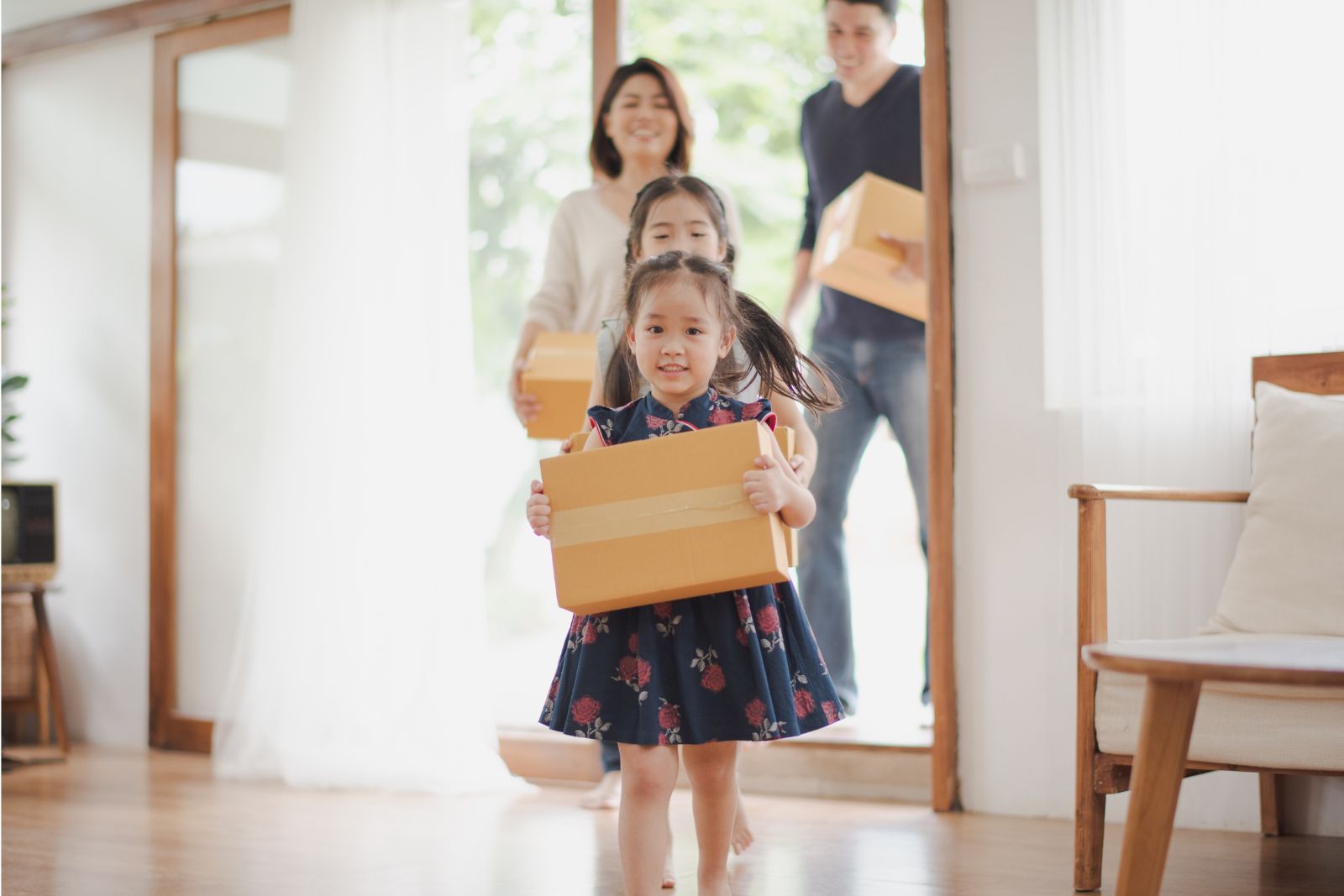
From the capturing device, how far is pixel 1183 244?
251 cm

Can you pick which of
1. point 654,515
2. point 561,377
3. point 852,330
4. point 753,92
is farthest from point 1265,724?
point 753,92

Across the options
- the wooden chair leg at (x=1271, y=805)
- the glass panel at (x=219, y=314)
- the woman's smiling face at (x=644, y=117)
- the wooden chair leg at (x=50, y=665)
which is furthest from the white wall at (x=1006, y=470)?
the wooden chair leg at (x=50, y=665)

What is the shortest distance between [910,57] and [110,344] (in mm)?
2397

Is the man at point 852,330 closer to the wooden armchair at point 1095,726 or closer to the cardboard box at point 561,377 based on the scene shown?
the cardboard box at point 561,377

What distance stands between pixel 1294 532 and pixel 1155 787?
2.59 feet

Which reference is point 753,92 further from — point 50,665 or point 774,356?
point 774,356

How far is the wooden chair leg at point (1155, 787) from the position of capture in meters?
1.42

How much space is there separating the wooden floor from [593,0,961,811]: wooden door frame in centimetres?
16

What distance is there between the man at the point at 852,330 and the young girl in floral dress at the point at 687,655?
153 cm

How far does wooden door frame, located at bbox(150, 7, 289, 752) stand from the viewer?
378 centimetres

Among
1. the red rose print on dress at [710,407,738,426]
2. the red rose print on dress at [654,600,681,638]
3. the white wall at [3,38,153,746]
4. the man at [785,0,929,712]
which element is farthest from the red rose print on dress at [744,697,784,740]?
the white wall at [3,38,153,746]

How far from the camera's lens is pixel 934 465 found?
107 inches

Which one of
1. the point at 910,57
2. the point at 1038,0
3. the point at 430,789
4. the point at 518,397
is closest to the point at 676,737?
the point at 518,397

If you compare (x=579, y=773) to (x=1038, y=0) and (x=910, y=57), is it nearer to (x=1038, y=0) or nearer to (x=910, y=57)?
(x=1038, y=0)
